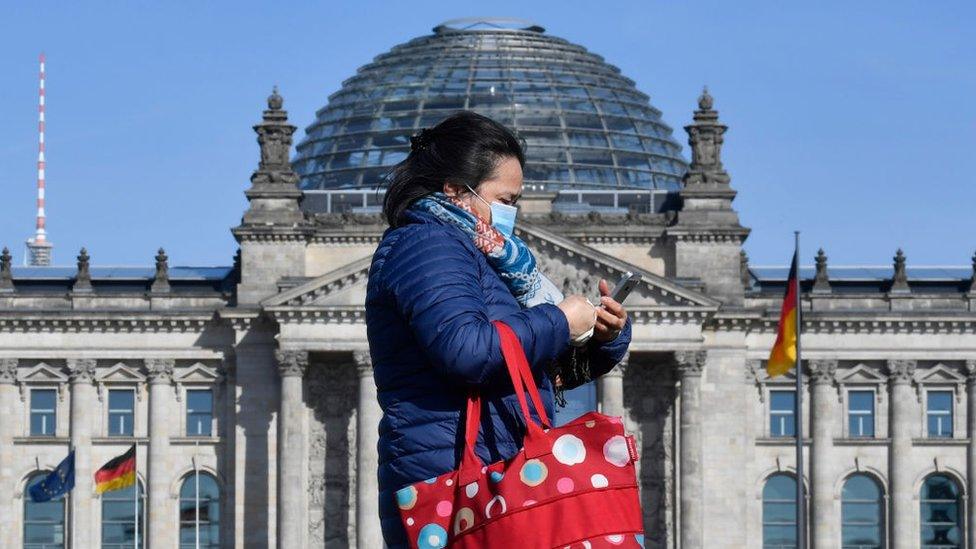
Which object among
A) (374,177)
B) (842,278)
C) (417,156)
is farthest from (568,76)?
(417,156)

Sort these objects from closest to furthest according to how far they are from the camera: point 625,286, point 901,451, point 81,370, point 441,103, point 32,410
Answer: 1. point 625,286
2. point 901,451
3. point 81,370
4. point 32,410
5. point 441,103

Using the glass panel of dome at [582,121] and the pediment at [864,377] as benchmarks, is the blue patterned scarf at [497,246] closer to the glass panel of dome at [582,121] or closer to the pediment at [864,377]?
the pediment at [864,377]

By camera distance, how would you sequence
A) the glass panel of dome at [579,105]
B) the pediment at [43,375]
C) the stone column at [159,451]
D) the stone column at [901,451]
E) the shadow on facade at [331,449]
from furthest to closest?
1. the glass panel of dome at [579,105]
2. the pediment at [43,375]
3. the stone column at [159,451]
4. the stone column at [901,451]
5. the shadow on facade at [331,449]

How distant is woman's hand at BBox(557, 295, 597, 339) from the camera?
10555 millimetres

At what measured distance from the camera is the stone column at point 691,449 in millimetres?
73125

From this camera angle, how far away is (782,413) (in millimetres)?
76750

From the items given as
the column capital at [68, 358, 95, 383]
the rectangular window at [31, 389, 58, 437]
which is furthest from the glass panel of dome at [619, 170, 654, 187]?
the rectangular window at [31, 389, 58, 437]

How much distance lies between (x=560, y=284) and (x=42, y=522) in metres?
16.8

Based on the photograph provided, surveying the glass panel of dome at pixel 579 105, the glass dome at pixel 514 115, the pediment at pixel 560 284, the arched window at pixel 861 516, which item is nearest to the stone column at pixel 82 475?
the pediment at pixel 560 284

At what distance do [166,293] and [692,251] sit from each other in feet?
50.9

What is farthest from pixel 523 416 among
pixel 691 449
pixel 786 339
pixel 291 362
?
pixel 691 449

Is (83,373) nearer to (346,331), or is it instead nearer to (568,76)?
(346,331)

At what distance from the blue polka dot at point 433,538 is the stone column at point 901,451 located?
6623 centimetres

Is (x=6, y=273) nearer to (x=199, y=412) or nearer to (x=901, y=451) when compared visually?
(x=199, y=412)
